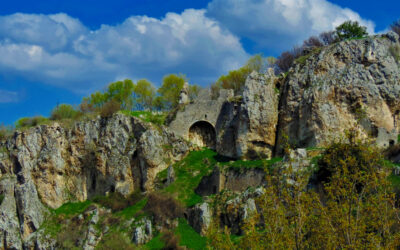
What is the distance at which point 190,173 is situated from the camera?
136ft

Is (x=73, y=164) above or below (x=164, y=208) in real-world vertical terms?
above

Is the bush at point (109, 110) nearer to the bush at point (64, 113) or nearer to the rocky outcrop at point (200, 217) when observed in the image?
the bush at point (64, 113)

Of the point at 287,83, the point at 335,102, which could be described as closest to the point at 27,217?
the point at 287,83

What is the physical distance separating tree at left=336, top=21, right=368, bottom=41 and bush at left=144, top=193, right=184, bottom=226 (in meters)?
26.1

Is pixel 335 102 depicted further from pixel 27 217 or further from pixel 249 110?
pixel 27 217

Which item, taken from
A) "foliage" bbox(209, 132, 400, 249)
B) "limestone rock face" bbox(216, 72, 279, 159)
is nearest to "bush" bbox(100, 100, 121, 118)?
"limestone rock face" bbox(216, 72, 279, 159)

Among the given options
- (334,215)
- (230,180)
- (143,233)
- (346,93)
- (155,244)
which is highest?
(346,93)

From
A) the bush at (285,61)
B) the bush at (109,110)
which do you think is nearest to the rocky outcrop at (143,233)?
the bush at (109,110)

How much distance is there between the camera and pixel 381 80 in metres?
36.9


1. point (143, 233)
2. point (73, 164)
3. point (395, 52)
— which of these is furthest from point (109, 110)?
point (395, 52)

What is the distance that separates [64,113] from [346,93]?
1383 inches

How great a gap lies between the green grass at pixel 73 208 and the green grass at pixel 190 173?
9.48m

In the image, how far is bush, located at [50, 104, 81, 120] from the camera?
5240 centimetres

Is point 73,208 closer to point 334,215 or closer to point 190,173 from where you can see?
point 190,173
